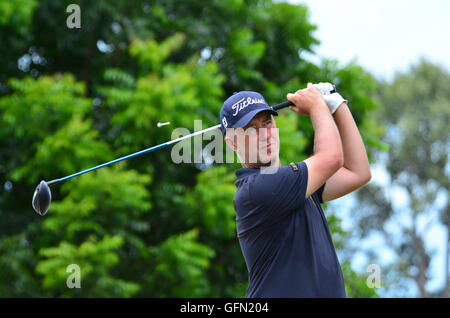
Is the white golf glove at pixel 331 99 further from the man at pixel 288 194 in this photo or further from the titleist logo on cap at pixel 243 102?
the titleist logo on cap at pixel 243 102

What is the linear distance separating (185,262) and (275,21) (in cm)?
545

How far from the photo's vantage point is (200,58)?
11227 millimetres

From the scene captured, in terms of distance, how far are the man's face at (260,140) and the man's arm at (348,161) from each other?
0.36m

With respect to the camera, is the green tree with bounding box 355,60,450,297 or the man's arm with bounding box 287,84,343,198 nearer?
the man's arm with bounding box 287,84,343,198

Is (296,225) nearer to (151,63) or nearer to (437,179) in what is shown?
(151,63)

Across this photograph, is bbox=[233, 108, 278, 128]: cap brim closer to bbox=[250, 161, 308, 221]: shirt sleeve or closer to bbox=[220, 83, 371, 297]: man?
bbox=[220, 83, 371, 297]: man

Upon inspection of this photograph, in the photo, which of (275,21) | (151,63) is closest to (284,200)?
(151,63)

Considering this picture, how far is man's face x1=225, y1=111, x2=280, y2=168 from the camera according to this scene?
286 centimetres

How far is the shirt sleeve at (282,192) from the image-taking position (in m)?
2.66

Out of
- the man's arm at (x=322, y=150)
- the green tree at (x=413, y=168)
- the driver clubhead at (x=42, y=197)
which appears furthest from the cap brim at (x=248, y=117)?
the green tree at (x=413, y=168)

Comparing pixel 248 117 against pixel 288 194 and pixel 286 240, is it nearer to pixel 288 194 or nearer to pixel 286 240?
pixel 288 194

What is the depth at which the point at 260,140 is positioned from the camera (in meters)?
2.86

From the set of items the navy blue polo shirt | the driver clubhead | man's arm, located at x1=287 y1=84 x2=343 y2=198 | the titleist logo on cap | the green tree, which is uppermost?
the green tree

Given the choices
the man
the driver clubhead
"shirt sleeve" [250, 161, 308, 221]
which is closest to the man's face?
the man
